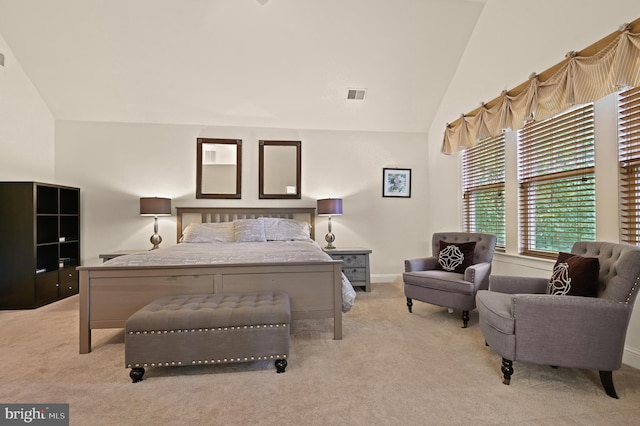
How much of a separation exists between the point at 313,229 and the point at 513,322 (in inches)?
132

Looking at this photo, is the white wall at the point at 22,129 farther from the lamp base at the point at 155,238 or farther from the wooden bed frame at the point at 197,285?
the wooden bed frame at the point at 197,285

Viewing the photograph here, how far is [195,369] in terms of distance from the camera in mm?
2303

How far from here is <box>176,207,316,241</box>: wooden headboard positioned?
4871mm

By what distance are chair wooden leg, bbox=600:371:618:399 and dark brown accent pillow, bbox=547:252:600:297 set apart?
0.49 meters

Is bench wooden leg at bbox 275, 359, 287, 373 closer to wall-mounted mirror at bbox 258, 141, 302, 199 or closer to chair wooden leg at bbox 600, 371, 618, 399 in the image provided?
chair wooden leg at bbox 600, 371, 618, 399

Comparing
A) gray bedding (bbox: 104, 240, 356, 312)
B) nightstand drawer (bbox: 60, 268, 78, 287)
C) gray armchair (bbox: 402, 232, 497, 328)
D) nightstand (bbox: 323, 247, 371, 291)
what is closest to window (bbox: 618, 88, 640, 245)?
gray armchair (bbox: 402, 232, 497, 328)

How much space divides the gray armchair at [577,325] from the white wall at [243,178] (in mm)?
3242

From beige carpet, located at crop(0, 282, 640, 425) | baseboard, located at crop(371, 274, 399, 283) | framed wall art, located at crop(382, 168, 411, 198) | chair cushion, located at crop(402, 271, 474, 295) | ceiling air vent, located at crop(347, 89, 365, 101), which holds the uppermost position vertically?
ceiling air vent, located at crop(347, 89, 365, 101)

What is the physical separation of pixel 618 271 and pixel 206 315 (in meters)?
2.72

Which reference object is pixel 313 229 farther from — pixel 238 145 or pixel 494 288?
pixel 494 288

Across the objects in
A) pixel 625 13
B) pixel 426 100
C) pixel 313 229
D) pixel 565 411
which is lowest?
pixel 565 411

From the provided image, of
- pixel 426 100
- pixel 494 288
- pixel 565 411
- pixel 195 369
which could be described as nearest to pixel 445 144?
pixel 426 100

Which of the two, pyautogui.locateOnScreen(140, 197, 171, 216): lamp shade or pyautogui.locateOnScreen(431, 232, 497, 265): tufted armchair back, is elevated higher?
pyautogui.locateOnScreen(140, 197, 171, 216): lamp shade

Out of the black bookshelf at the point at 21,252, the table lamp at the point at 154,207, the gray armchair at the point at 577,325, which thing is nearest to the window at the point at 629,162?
the gray armchair at the point at 577,325
